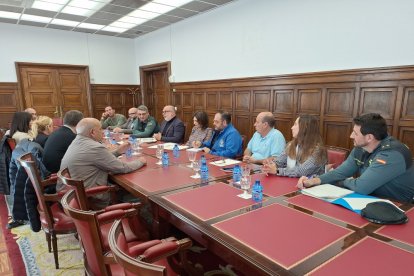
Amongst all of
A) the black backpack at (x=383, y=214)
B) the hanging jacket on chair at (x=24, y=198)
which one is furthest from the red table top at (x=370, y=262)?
the hanging jacket on chair at (x=24, y=198)

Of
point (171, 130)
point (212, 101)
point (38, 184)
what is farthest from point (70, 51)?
point (38, 184)

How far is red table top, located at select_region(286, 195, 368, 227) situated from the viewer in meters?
1.27

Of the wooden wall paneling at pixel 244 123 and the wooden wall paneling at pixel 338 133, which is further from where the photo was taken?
the wooden wall paneling at pixel 244 123

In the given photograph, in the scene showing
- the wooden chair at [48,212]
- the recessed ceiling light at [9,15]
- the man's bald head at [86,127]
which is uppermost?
the recessed ceiling light at [9,15]

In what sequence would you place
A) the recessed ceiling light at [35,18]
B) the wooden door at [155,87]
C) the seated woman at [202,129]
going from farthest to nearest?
the wooden door at [155,87] → the recessed ceiling light at [35,18] → the seated woman at [202,129]

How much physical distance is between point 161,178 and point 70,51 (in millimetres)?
5997

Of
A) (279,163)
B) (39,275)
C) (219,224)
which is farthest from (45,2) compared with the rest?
(219,224)

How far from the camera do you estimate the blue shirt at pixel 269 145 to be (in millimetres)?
2865

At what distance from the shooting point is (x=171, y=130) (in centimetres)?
429

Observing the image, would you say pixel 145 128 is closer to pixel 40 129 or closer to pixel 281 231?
pixel 40 129

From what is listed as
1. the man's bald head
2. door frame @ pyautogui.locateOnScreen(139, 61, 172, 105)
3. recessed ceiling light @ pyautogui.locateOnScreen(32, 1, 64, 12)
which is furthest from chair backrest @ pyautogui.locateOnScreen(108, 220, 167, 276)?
door frame @ pyautogui.locateOnScreen(139, 61, 172, 105)

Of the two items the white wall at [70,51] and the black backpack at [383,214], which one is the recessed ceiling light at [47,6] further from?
the black backpack at [383,214]

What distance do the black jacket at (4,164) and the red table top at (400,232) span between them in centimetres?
367

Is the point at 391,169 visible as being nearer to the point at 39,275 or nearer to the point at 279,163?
the point at 279,163
